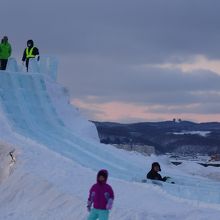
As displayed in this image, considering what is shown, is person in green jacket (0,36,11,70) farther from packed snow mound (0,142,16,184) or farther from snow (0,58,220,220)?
packed snow mound (0,142,16,184)

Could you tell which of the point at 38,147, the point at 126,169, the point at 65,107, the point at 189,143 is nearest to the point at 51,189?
the point at 38,147

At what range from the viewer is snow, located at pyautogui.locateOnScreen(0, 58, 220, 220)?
1217cm

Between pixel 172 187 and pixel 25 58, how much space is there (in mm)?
13185

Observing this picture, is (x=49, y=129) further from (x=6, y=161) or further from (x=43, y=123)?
(x=6, y=161)

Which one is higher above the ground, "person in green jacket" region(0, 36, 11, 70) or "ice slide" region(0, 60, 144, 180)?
"person in green jacket" region(0, 36, 11, 70)

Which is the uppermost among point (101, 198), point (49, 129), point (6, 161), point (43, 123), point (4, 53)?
point (4, 53)

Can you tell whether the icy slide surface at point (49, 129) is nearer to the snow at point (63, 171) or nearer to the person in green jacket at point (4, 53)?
the snow at point (63, 171)

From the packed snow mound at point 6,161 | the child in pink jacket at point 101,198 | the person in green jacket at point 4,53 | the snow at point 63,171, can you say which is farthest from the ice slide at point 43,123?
the child in pink jacket at point 101,198

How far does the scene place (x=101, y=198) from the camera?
10320 millimetres

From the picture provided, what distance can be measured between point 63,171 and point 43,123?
7.23 m

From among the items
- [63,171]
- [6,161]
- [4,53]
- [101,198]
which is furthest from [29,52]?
[101,198]

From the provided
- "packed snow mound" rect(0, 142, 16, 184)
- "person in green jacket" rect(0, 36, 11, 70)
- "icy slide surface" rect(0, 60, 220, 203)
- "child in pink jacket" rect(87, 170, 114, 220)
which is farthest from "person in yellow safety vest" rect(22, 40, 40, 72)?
"child in pink jacket" rect(87, 170, 114, 220)

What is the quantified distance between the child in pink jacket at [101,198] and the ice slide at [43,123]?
508cm

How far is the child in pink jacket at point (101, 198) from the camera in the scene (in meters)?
10.3
